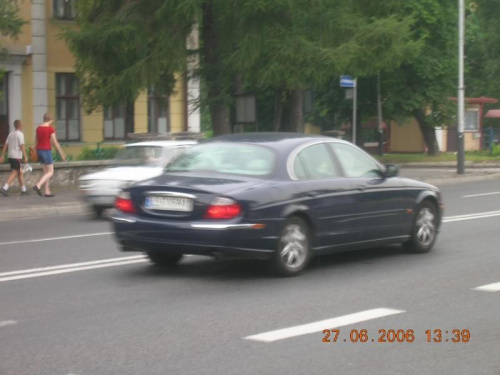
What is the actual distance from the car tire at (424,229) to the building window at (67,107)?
19.5m

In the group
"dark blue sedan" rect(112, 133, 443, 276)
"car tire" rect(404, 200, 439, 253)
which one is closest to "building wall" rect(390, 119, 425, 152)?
"car tire" rect(404, 200, 439, 253)

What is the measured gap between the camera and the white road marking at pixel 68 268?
420 inches

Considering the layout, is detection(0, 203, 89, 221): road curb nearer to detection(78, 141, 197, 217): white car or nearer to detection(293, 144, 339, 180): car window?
detection(78, 141, 197, 217): white car

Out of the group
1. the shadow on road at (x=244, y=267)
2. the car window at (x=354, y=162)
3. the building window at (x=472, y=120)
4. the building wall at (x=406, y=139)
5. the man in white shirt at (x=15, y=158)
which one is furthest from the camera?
the building window at (x=472, y=120)

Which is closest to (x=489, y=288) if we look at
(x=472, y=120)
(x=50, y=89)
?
(x=50, y=89)

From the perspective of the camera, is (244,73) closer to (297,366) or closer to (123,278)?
(123,278)

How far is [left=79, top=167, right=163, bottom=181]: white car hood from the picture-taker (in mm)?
18234

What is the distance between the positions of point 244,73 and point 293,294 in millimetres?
17665

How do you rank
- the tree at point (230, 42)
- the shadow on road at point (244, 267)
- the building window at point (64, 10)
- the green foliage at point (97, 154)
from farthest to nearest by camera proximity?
the building window at point (64, 10)
the green foliage at point (97, 154)
the tree at point (230, 42)
the shadow on road at point (244, 267)

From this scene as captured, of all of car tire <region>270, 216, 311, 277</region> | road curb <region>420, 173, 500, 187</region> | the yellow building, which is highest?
the yellow building

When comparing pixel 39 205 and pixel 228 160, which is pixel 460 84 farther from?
pixel 228 160

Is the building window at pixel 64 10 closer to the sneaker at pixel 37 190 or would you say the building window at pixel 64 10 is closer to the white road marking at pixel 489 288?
the sneaker at pixel 37 190
